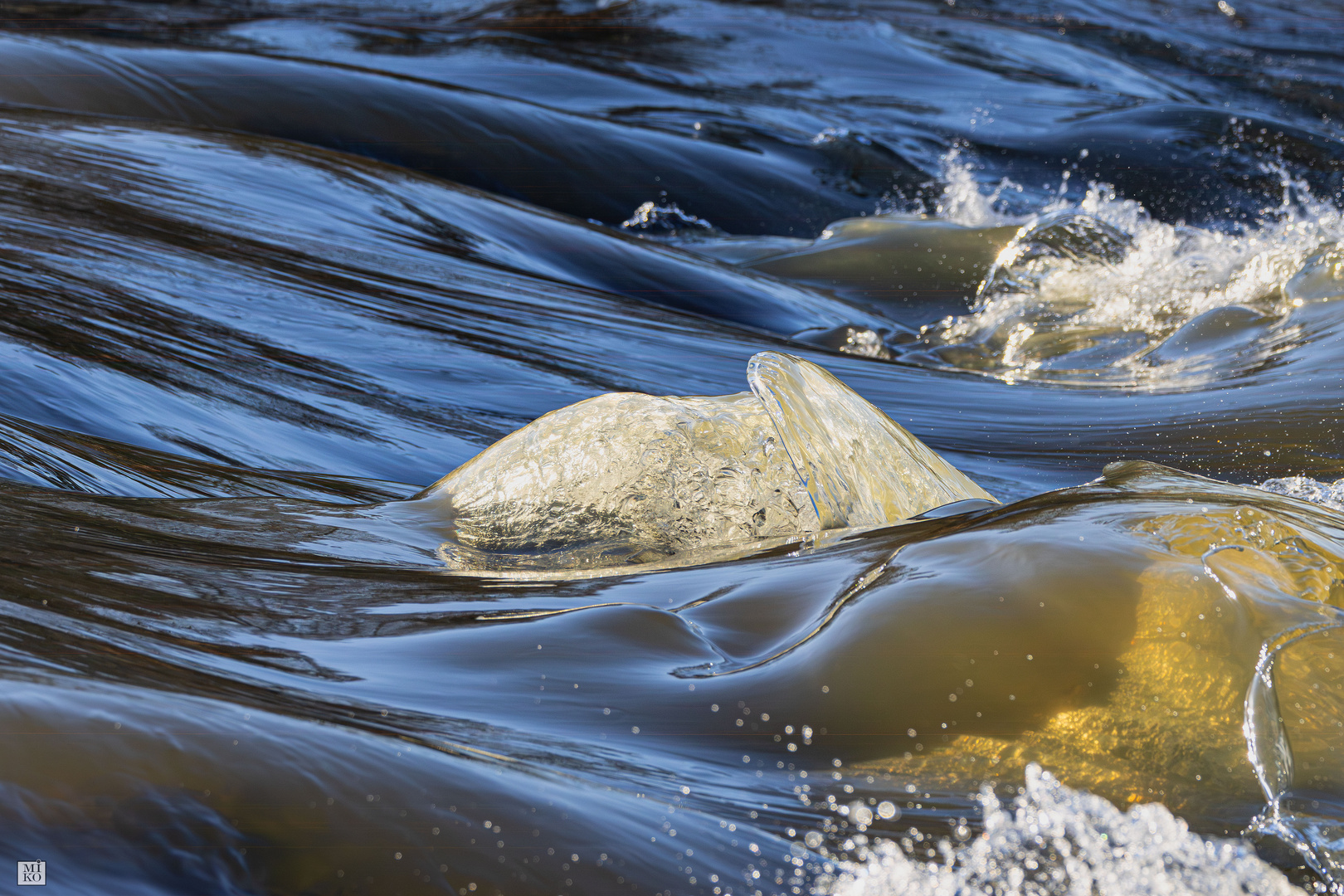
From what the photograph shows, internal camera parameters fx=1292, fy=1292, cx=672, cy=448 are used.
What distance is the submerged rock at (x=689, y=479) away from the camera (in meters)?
2.16

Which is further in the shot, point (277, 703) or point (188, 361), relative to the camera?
point (188, 361)

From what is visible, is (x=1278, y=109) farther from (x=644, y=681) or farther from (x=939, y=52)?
(x=644, y=681)

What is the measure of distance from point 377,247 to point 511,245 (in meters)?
0.67

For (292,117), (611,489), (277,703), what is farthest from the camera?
(292,117)

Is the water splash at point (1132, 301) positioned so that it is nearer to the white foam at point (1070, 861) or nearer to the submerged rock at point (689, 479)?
the submerged rock at point (689, 479)

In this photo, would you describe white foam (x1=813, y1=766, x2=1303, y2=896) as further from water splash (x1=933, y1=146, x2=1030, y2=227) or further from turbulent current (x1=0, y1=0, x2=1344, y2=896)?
water splash (x1=933, y1=146, x2=1030, y2=227)

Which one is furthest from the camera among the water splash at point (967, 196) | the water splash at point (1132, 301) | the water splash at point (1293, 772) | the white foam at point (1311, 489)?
the water splash at point (967, 196)

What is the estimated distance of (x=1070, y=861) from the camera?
125 centimetres

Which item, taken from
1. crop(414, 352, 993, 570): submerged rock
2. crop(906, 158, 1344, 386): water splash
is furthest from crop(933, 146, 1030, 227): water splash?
crop(414, 352, 993, 570): submerged rock

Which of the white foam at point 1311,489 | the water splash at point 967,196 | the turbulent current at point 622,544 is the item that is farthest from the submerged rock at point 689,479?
the water splash at point 967,196

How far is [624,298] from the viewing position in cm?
465

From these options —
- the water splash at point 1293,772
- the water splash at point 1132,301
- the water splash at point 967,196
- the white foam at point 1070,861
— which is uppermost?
the water splash at point 967,196

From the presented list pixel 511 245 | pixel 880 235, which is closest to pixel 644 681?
pixel 511 245

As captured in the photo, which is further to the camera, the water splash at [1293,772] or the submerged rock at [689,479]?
the submerged rock at [689,479]
